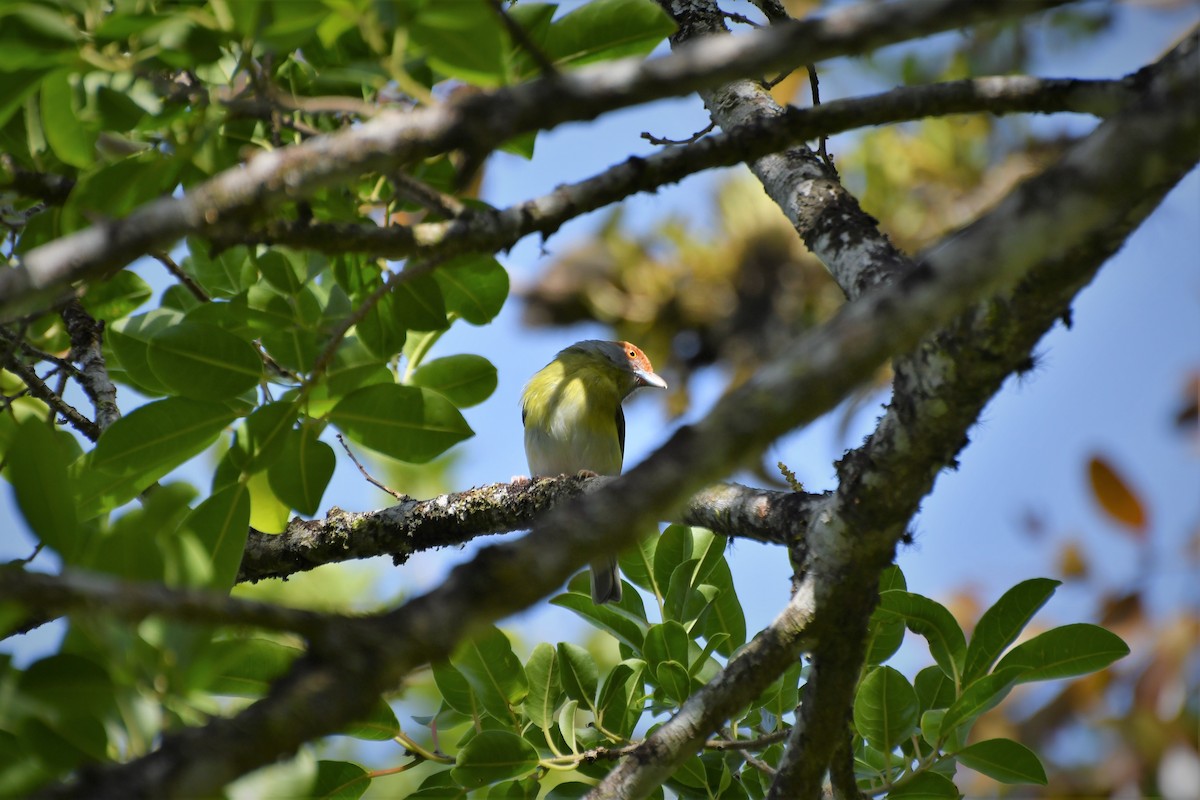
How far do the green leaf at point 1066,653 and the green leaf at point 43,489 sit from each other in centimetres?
232

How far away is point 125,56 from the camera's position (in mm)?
1978

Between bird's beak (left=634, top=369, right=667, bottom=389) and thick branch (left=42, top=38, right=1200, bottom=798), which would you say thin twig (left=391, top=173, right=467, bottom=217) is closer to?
thick branch (left=42, top=38, right=1200, bottom=798)

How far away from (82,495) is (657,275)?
38.1ft

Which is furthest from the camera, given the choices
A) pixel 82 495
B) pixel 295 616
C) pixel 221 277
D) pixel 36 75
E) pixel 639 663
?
pixel 221 277

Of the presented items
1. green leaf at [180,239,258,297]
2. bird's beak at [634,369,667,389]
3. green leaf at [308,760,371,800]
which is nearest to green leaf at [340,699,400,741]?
green leaf at [308,760,371,800]

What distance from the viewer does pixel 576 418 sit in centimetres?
705

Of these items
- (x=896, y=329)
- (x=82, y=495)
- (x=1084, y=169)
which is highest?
(x=82, y=495)

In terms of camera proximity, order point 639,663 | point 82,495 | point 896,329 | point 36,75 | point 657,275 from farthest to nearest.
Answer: point 657,275 → point 639,663 → point 82,495 → point 36,75 → point 896,329

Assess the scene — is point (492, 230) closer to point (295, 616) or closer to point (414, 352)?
point (295, 616)

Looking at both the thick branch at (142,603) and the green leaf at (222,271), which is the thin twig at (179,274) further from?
the thick branch at (142,603)

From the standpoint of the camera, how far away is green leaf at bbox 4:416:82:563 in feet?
5.44

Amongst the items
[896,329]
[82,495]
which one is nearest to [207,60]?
[82,495]

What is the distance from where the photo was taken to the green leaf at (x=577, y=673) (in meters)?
2.91

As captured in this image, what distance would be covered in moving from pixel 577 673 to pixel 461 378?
96 centimetres
